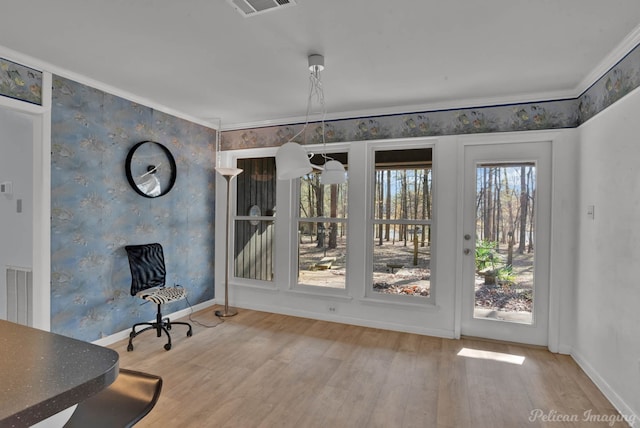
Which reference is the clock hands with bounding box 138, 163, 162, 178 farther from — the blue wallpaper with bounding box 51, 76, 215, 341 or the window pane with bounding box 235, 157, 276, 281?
the window pane with bounding box 235, 157, 276, 281

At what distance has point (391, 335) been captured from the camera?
3572 millimetres

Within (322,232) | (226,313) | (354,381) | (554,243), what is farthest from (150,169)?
(554,243)

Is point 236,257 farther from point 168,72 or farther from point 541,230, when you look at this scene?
point 541,230

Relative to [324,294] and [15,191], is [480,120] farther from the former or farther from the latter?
[15,191]

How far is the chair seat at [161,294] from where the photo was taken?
3148 mm

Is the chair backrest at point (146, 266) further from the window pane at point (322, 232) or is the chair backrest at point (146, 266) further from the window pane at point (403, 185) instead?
the window pane at point (403, 185)

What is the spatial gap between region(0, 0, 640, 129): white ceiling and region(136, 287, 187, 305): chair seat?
6.44 feet

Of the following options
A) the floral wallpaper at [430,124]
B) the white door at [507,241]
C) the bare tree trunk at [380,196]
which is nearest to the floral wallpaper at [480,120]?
the floral wallpaper at [430,124]

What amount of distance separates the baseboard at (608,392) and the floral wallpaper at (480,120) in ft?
6.75

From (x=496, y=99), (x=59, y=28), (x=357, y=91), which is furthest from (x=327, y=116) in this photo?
(x=59, y=28)

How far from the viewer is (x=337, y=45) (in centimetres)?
232

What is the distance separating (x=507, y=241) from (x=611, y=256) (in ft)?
3.19

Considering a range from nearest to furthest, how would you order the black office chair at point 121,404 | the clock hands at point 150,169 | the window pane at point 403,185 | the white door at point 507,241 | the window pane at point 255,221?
the black office chair at point 121,404, the white door at point 507,241, the clock hands at point 150,169, the window pane at point 403,185, the window pane at point 255,221

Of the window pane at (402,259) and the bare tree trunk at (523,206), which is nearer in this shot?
the bare tree trunk at (523,206)
